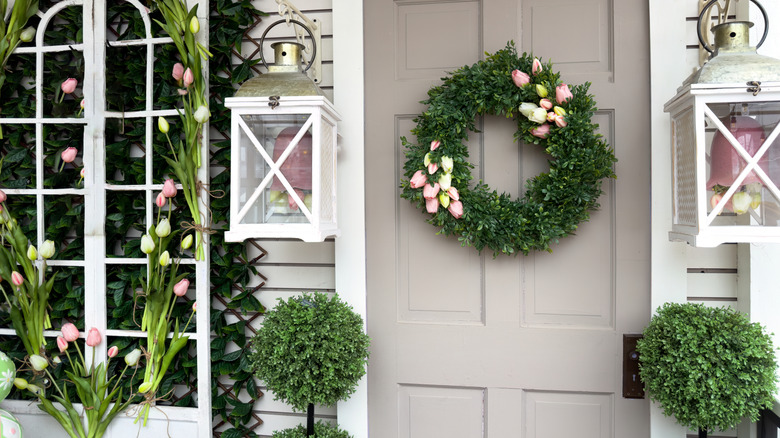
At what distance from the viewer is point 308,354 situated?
62.9 inches

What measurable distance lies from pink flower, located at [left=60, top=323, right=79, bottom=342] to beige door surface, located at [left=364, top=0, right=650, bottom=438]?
1.14 meters

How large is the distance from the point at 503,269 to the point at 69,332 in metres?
1.66

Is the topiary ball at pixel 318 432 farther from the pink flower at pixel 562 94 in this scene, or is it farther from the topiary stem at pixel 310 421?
the pink flower at pixel 562 94

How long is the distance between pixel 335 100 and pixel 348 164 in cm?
25

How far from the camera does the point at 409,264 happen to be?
1900mm

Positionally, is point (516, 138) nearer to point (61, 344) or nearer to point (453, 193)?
point (453, 193)

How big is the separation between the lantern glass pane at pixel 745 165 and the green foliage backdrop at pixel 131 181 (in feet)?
5.20

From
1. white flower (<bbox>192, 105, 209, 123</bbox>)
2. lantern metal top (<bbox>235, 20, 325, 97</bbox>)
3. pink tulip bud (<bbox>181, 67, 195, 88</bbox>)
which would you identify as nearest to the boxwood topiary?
lantern metal top (<bbox>235, 20, 325, 97</bbox>)

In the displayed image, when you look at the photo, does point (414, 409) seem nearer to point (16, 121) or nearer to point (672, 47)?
point (672, 47)

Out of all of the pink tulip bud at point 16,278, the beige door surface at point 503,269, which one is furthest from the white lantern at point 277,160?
the pink tulip bud at point 16,278

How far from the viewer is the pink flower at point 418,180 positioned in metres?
1.70

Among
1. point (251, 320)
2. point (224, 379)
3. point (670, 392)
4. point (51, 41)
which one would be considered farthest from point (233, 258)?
point (670, 392)

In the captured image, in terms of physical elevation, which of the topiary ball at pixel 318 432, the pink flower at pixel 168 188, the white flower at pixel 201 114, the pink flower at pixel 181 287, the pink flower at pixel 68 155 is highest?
the white flower at pixel 201 114

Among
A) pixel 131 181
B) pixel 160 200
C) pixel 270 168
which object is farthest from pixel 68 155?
pixel 270 168
